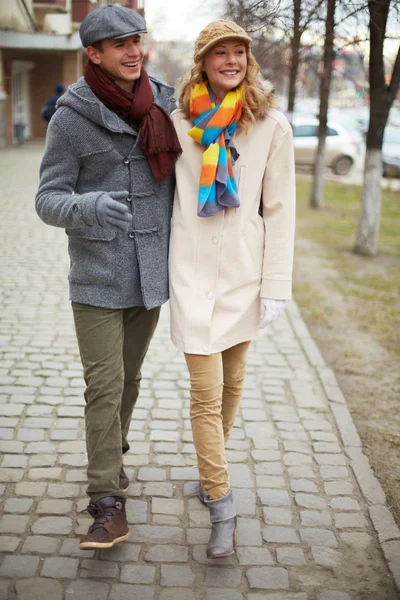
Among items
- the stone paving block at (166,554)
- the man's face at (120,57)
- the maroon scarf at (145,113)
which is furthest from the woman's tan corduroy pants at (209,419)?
the man's face at (120,57)

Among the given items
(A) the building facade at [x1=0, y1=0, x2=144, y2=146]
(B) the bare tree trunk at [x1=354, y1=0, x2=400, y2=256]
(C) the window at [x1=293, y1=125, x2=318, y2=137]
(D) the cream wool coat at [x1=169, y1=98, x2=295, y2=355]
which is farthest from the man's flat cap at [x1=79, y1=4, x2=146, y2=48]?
Answer: (C) the window at [x1=293, y1=125, x2=318, y2=137]

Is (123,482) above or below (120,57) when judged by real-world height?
below

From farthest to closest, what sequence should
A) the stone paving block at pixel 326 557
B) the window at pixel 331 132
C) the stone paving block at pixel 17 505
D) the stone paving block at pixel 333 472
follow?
1. the window at pixel 331 132
2. the stone paving block at pixel 333 472
3. the stone paving block at pixel 17 505
4. the stone paving block at pixel 326 557

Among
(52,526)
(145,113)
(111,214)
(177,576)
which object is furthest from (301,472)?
(145,113)

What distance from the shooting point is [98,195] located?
2668 mm

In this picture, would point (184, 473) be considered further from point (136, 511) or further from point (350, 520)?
point (350, 520)

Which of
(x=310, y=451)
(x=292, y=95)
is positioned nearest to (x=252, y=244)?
(x=310, y=451)

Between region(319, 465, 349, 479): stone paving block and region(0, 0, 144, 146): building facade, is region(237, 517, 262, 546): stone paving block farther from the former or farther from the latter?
region(0, 0, 144, 146): building facade

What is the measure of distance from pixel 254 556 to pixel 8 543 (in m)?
1.04

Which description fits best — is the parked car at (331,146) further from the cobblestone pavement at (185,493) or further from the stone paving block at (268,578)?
the stone paving block at (268,578)

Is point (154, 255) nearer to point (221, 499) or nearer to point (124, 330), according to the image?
point (124, 330)

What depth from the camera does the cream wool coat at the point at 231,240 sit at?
117 inches

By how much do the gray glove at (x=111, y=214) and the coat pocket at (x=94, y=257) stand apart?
0.24 m

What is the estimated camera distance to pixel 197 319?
9.89ft
